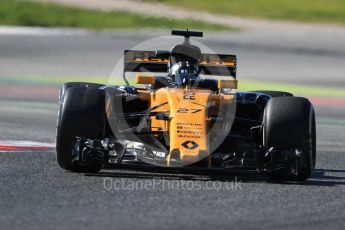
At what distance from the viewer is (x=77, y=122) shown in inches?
392

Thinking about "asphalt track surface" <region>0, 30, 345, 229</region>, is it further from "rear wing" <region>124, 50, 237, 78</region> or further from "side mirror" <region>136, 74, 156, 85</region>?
"rear wing" <region>124, 50, 237, 78</region>

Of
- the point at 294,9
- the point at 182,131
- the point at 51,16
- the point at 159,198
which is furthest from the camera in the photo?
the point at 294,9

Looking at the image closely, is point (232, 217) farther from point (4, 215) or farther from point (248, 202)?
point (4, 215)

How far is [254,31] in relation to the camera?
37.8m

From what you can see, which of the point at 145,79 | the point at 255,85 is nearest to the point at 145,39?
the point at 255,85

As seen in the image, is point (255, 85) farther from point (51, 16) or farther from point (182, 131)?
point (182, 131)

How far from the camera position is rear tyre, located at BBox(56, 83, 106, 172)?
997cm

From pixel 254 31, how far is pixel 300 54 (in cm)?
535

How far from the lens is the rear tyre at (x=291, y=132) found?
991 cm

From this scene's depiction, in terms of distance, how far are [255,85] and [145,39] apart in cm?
1179

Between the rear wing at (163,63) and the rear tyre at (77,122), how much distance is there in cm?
138

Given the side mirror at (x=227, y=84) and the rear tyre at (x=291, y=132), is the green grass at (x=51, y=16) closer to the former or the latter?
the side mirror at (x=227, y=84)

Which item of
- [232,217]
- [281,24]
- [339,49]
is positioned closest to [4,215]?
[232,217]

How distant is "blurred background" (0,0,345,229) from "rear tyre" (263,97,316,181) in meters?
0.24
